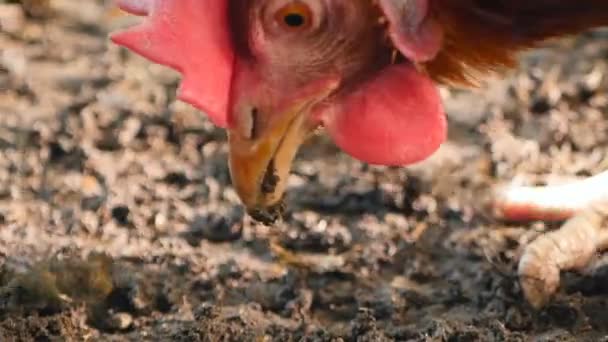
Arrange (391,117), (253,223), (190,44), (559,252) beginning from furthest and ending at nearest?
(253,223) → (559,252) → (391,117) → (190,44)

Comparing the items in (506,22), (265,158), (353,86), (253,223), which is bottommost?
(253,223)

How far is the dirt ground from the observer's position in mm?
1876

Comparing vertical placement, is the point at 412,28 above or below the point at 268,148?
above

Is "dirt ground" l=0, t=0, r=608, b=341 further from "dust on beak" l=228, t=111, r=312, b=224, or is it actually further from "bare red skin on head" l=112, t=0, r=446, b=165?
"dust on beak" l=228, t=111, r=312, b=224

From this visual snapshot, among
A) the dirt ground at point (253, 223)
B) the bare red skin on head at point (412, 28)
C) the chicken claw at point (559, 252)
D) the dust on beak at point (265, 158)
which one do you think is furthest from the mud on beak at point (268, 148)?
the chicken claw at point (559, 252)

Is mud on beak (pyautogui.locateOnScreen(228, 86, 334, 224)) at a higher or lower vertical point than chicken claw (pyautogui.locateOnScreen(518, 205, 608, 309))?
higher

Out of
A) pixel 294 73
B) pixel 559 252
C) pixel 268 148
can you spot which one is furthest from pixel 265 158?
pixel 559 252

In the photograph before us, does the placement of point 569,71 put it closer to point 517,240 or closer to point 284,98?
point 517,240

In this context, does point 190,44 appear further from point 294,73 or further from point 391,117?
point 391,117

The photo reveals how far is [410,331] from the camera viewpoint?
1836mm

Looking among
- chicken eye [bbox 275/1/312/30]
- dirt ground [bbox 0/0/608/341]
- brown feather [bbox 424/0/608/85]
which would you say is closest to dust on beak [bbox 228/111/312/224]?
chicken eye [bbox 275/1/312/30]

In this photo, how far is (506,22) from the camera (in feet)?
4.77

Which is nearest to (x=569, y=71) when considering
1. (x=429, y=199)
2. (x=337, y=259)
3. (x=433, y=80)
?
(x=429, y=199)

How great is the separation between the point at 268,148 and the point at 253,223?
0.77 m
